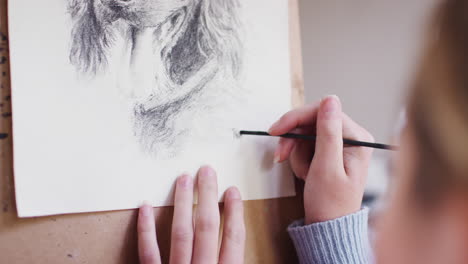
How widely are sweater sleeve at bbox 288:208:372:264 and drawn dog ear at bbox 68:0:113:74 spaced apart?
424 mm

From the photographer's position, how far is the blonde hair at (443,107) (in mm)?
204

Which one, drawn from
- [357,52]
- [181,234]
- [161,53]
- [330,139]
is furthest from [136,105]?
[357,52]

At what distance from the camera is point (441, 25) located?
0.22m

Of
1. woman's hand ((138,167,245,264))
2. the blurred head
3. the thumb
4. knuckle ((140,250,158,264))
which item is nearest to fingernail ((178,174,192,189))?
woman's hand ((138,167,245,264))

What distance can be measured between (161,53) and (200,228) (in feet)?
0.90

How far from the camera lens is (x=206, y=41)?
1.81 feet

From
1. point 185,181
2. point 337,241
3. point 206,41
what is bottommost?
point 337,241

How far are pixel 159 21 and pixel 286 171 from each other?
13.6 inches

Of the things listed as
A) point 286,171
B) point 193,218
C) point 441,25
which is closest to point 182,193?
point 193,218

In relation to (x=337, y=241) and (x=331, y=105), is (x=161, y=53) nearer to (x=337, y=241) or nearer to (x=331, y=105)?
(x=331, y=105)

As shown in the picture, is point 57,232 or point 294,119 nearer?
point 57,232

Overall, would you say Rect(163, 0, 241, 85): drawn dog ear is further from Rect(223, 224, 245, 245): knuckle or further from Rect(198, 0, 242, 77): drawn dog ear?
Rect(223, 224, 245, 245): knuckle

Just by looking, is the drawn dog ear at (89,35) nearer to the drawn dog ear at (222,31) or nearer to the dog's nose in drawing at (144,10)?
the dog's nose in drawing at (144,10)

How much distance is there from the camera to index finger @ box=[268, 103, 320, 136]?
0.57 m
